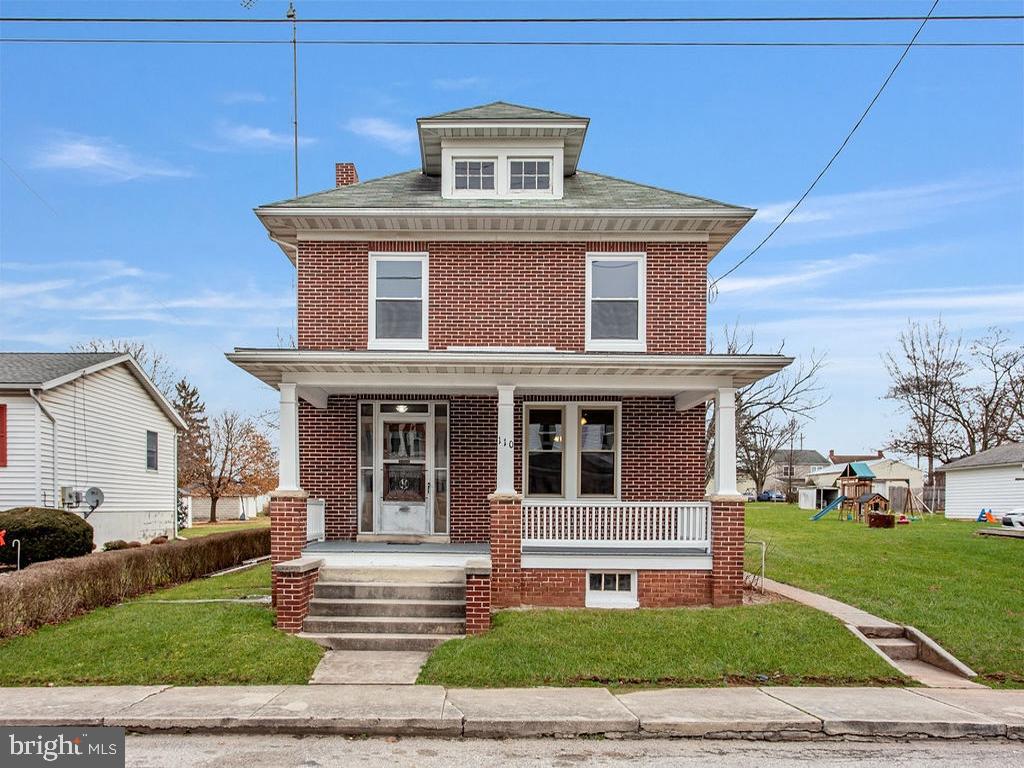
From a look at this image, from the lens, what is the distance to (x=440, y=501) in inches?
517

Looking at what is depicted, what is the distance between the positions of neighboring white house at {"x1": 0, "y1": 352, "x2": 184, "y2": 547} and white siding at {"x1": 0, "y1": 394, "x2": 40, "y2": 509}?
20mm

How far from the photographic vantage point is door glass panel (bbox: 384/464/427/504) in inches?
516

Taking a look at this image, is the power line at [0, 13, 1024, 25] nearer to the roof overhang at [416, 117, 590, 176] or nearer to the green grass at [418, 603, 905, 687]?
the roof overhang at [416, 117, 590, 176]

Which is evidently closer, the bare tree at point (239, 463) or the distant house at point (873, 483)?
the distant house at point (873, 483)

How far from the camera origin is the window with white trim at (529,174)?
13984 millimetres

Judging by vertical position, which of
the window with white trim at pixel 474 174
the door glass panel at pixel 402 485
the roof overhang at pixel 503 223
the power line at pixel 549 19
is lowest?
the door glass panel at pixel 402 485

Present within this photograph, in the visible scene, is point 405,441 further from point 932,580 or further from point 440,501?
point 932,580

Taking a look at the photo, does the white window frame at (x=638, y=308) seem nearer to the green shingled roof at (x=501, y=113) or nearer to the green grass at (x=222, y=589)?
the green shingled roof at (x=501, y=113)

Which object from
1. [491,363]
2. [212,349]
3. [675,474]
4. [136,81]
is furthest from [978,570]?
[212,349]

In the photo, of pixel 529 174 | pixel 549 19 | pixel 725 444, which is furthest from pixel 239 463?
pixel 549 19

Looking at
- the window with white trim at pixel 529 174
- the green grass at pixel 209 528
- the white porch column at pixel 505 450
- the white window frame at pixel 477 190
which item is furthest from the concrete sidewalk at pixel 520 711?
the green grass at pixel 209 528

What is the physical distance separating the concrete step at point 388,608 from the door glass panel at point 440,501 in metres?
3.06

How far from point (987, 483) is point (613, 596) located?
26.8m

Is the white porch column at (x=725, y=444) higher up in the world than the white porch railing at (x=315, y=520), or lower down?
higher up
